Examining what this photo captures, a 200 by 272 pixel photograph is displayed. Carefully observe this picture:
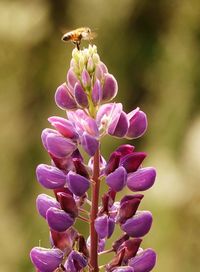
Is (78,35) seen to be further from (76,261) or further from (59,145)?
(76,261)

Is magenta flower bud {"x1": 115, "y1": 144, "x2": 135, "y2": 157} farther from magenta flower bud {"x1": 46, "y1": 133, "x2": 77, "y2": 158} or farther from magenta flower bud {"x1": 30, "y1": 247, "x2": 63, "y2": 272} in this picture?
magenta flower bud {"x1": 30, "y1": 247, "x2": 63, "y2": 272}

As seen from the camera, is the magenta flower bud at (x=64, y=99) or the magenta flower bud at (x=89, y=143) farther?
the magenta flower bud at (x=64, y=99)

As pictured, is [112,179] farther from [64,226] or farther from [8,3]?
[8,3]

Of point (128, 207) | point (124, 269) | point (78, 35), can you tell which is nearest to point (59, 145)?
point (128, 207)

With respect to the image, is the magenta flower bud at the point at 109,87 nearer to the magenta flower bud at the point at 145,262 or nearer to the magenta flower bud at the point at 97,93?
the magenta flower bud at the point at 97,93

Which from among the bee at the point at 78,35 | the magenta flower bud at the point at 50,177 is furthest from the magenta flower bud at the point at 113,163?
the bee at the point at 78,35

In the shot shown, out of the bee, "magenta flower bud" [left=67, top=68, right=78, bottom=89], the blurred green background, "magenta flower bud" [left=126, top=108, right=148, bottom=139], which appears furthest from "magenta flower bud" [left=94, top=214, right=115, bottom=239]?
the blurred green background
